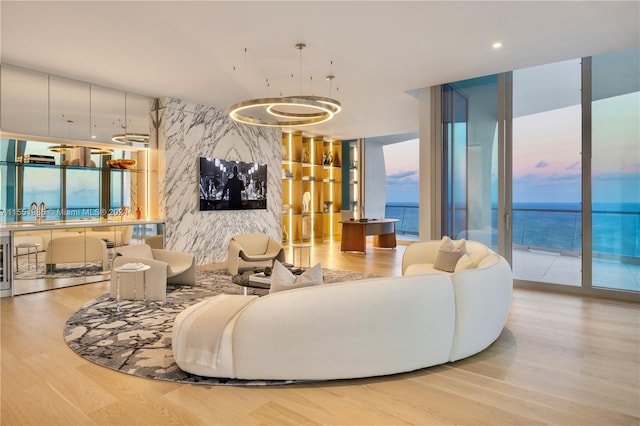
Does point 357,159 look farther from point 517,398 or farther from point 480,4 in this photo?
point 517,398

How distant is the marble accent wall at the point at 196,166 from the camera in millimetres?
7367

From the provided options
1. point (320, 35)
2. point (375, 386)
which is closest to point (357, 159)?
point (320, 35)

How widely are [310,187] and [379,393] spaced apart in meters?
9.48

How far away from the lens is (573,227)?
18.9ft

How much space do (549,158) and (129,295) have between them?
617 cm

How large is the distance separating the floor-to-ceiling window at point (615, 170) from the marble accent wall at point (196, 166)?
650 centimetres

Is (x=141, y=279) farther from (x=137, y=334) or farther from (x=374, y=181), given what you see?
(x=374, y=181)

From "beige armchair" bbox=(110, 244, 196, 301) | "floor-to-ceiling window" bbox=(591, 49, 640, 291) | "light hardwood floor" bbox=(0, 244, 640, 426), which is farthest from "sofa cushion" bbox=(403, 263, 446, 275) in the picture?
"beige armchair" bbox=(110, 244, 196, 301)

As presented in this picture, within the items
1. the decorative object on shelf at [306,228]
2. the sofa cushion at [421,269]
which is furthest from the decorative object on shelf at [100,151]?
the decorative object on shelf at [306,228]

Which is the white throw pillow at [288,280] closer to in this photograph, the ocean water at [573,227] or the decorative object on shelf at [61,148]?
the ocean water at [573,227]

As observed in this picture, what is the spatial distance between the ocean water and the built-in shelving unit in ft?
18.5

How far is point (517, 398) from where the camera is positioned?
253cm

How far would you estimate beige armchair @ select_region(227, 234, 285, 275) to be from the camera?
6480mm

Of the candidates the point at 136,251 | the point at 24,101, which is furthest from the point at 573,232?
the point at 24,101
